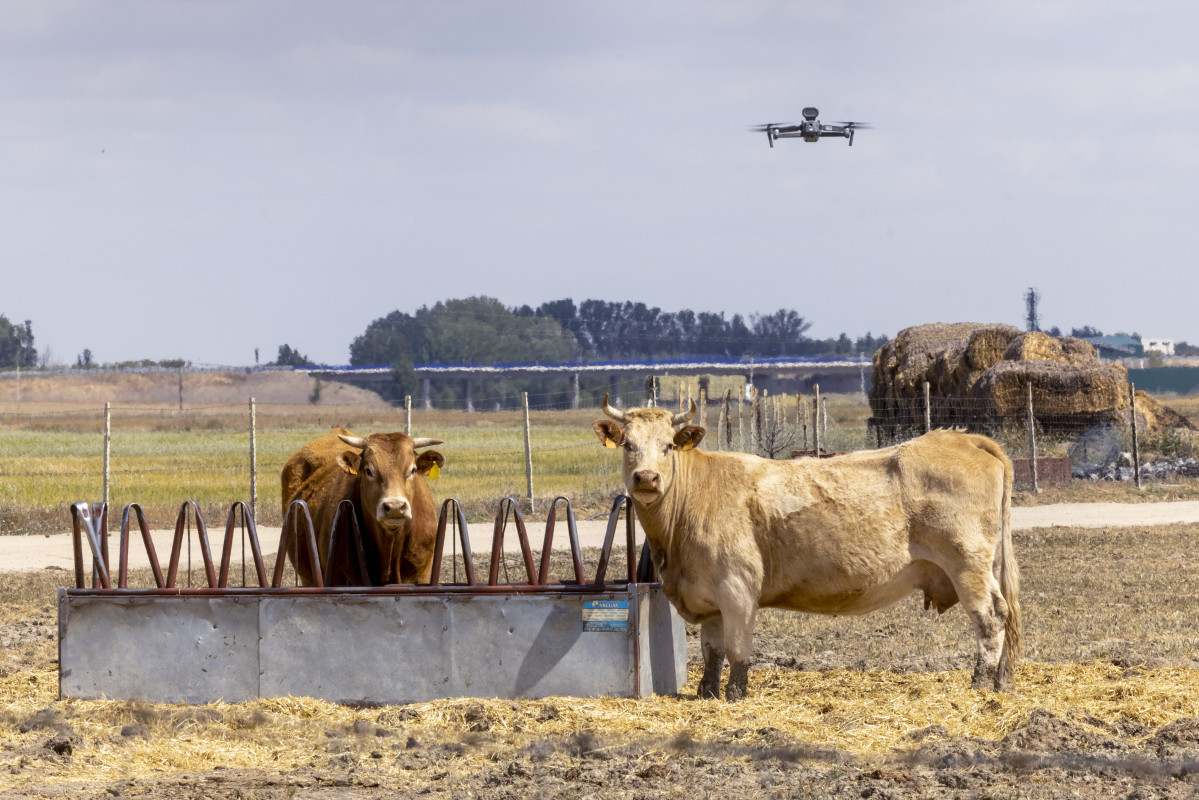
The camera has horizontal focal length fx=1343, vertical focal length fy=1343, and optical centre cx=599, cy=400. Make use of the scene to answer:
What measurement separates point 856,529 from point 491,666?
239 centimetres

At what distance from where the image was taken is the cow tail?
815 cm

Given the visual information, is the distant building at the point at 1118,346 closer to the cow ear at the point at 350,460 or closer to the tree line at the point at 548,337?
the tree line at the point at 548,337

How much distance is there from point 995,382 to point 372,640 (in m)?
19.1

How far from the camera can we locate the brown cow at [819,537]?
8.18 meters

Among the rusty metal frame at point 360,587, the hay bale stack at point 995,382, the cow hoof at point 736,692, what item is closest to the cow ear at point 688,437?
the rusty metal frame at point 360,587

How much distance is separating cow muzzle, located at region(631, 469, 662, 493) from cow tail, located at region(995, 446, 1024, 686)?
7.17ft

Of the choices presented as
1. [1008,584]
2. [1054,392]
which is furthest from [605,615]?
[1054,392]

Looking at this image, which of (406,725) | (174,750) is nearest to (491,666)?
(406,725)

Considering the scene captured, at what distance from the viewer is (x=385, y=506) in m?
8.85

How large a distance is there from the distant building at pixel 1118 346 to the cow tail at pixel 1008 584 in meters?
129

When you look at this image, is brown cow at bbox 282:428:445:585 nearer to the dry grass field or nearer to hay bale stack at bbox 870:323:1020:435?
the dry grass field

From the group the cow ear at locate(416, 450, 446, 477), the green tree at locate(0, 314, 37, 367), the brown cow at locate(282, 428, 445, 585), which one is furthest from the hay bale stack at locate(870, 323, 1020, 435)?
the green tree at locate(0, 314, 37, 367)

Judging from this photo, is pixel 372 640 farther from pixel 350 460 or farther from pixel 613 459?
pixel 613 459

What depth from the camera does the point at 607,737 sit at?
7.12 meters
